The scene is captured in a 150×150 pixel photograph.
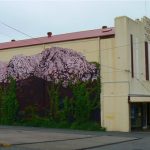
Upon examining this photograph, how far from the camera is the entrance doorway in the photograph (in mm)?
36406

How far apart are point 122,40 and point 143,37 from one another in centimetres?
397

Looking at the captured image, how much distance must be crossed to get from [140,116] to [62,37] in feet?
31.9

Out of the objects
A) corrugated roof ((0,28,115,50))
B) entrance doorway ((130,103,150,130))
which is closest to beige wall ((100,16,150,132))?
corrugated roof ((0,28,115,50))

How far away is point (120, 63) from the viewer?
3406 cm

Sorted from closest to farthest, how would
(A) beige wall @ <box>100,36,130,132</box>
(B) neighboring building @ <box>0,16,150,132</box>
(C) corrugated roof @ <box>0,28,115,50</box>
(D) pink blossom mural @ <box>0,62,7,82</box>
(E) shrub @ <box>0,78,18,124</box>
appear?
(A) beige wall @ <box>100,36,130,132</box> → (B) neighboring building @ <box>0,16,150,132</box> → (C) corrugated roof @ <box>0,28,115,50</box> → (E) shrub @ <box>0,78,18,124</box> → (D) pink blossom mural @ <box>0,62,7,82</box>

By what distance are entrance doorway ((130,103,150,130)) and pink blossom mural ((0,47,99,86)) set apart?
4.75 m

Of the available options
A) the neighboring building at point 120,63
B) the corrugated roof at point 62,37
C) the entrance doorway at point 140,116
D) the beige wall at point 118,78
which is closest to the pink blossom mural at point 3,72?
the corrugated roof at point 62,37

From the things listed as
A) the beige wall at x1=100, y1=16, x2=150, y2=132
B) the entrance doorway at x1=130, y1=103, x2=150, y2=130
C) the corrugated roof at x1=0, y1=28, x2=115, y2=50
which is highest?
the corrugated roof at x1=0, y1=28, x2=115, y2=50

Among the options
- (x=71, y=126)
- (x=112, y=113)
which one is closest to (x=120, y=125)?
(x=112, y=113)

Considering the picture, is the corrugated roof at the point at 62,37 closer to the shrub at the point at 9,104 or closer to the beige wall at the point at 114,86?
the beige wall at the point at 114,86

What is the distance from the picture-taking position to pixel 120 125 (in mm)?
33531

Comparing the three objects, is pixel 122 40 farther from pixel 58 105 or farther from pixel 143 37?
pixel 58 105

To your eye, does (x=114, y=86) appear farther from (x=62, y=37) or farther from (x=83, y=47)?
(x=62, y=37)

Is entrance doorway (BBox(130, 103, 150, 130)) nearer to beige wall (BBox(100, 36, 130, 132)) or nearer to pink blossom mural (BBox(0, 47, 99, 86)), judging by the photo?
beige wall (BBox(100, 36, 130, 132))
